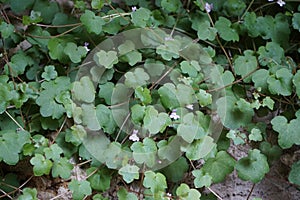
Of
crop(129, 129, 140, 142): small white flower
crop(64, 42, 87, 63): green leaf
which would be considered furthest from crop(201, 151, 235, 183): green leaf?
crop(64, 42, 87, 63): green leaf

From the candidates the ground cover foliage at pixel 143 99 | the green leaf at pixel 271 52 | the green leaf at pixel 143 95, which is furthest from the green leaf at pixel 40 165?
the green leaf at pixel 271 52

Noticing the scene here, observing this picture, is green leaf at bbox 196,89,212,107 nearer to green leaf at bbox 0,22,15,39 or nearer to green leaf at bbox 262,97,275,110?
green leaf at bbox 262,97,275,110

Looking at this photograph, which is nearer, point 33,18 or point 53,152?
point 53,152

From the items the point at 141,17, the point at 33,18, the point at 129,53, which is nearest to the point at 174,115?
the point at 129,53

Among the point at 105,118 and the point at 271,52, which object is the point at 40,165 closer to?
the point at 105,118

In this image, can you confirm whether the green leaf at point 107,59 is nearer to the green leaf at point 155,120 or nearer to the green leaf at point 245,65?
the green leaf at point 155,120

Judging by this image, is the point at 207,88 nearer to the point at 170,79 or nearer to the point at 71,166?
the point at 170,79
